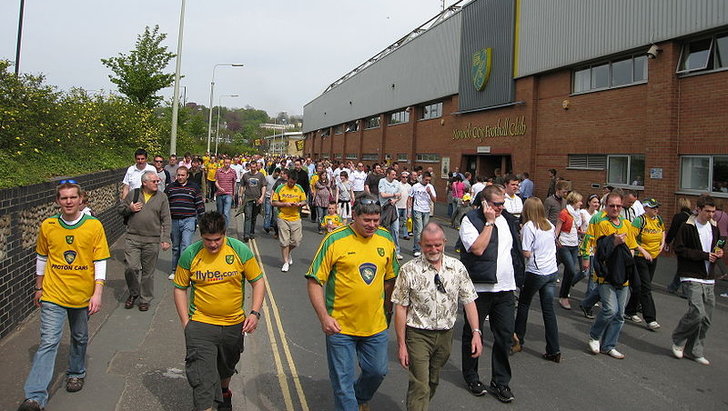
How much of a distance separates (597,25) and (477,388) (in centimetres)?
1436

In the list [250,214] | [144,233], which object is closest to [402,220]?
[250,214]

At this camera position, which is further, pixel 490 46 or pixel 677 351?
pixel 490 46

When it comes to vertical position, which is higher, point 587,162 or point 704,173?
point 587,162

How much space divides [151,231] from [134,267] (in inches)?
20.2

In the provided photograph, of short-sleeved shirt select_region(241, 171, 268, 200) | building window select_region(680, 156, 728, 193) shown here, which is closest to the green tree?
short-sleeved shirt select_region(241, 171, 268, 200)

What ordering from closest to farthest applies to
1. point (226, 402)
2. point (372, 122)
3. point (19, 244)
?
point (226, 402), point (19, 244), point (372, 122)

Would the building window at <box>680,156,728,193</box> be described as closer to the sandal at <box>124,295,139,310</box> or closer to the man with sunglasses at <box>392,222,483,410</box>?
the man with sunglasses at <box>392,222,483,410</box>

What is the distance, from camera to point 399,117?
33.4 metres

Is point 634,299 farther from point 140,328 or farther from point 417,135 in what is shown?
point 417,135

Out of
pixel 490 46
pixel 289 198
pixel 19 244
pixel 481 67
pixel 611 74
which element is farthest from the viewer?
pixel 481 67

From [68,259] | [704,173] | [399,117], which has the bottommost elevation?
[68,259]

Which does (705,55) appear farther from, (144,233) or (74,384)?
(74,384)

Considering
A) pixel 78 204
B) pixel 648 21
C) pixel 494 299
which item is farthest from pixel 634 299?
pixel 648 21

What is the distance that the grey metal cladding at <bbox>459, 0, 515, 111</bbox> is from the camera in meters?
20.9
